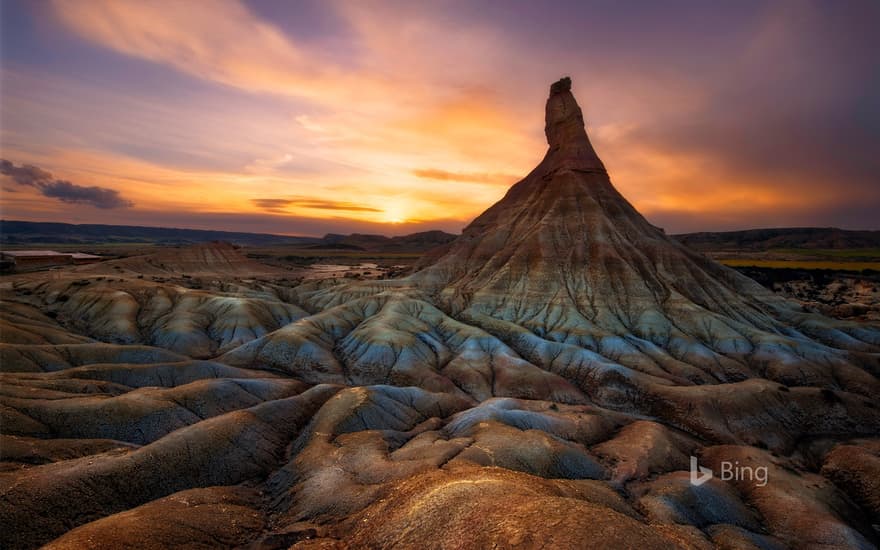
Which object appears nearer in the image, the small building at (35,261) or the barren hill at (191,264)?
the small building at (35,261)

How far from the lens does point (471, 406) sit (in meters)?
47.2

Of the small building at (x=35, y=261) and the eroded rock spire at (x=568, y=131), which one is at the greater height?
the eroded rock spire at (x=568, y=131)

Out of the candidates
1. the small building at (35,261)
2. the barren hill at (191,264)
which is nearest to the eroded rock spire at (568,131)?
the barren hill at (191,264)

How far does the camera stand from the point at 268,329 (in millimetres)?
73375

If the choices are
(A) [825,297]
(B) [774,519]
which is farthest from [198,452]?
(A) [825,297]

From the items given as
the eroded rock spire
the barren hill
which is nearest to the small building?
the barren hill

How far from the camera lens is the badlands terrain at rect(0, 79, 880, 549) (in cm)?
1909

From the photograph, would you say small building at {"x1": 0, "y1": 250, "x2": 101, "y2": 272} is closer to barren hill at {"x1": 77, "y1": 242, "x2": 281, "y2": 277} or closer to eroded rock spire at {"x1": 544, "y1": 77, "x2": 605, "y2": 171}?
barren hill at {"x1": 77, "y1": 242, "x2": 281, "y2": 277}

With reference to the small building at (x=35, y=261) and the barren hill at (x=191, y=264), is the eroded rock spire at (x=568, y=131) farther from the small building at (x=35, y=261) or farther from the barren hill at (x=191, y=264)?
the small building at (x=35, y=261)

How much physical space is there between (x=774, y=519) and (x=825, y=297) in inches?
4819

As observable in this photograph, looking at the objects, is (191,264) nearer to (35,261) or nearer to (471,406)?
(35,261)

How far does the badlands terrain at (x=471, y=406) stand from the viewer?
19094mm

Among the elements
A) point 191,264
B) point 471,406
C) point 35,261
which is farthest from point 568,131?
point 35,261

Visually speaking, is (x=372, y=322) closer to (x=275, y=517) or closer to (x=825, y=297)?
(x=275, y=517)
